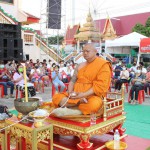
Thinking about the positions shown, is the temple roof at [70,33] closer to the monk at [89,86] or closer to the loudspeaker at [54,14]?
the loudspeaker at [54,14]

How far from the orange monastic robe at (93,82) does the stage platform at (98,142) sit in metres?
0.52

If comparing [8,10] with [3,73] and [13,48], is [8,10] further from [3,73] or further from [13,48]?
[3,73]

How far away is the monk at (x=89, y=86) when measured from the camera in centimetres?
343

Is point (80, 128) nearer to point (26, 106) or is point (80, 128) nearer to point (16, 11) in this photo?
point (26, 106)

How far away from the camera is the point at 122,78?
9.48 meters

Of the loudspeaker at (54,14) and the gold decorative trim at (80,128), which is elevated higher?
the loudspeaker at (54,14)

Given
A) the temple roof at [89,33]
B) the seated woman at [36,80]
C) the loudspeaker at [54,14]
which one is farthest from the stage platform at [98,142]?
the temple roof at [89,33]

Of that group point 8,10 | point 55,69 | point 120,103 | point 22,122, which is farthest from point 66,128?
point 8,10

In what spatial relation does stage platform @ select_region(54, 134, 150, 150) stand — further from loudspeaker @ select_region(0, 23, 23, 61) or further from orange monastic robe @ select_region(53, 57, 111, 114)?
loudspeaker @ select_region(0, 23, 23, 61)


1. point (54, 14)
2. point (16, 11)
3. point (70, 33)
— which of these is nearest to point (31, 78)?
point (16, 11)

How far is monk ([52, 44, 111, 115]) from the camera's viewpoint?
3.43 meters

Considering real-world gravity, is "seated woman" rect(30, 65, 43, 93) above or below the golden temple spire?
below

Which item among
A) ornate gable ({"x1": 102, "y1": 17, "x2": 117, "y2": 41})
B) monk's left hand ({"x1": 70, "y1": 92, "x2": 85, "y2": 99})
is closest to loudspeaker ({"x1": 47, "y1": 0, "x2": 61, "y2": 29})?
ornate gable ({"x1": 102, "y1": 17, "x2": 117, "y2": 41})

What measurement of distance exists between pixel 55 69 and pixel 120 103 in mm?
4969
